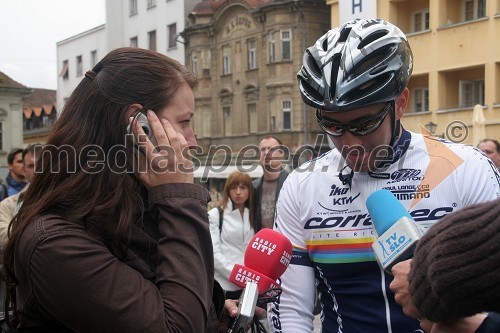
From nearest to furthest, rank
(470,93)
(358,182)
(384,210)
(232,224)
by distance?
(384,210) < (358,182) < (232,224) < (470,93)

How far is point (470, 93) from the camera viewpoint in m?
21.7

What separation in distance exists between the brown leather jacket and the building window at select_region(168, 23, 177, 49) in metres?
36.4

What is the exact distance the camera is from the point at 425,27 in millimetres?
22719

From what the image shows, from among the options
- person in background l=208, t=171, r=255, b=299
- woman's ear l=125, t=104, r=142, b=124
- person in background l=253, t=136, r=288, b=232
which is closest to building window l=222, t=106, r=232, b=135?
person in background l=253, t=136, r=288, b=232

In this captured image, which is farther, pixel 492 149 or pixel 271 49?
pixel 271 49

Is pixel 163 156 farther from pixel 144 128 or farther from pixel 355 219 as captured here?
pixel 355 219

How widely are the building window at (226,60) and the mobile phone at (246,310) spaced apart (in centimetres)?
3232

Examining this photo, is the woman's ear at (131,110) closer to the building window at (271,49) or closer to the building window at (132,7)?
the building window at (271,49)

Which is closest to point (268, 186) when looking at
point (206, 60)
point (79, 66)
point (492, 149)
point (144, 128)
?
point (492, 149)

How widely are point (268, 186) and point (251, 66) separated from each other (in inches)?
1045

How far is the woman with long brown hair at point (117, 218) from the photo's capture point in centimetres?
159

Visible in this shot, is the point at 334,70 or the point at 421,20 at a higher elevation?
the point at 421,20

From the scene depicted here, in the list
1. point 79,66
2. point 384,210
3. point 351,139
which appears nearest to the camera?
point 384,210

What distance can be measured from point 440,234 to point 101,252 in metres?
0.93
